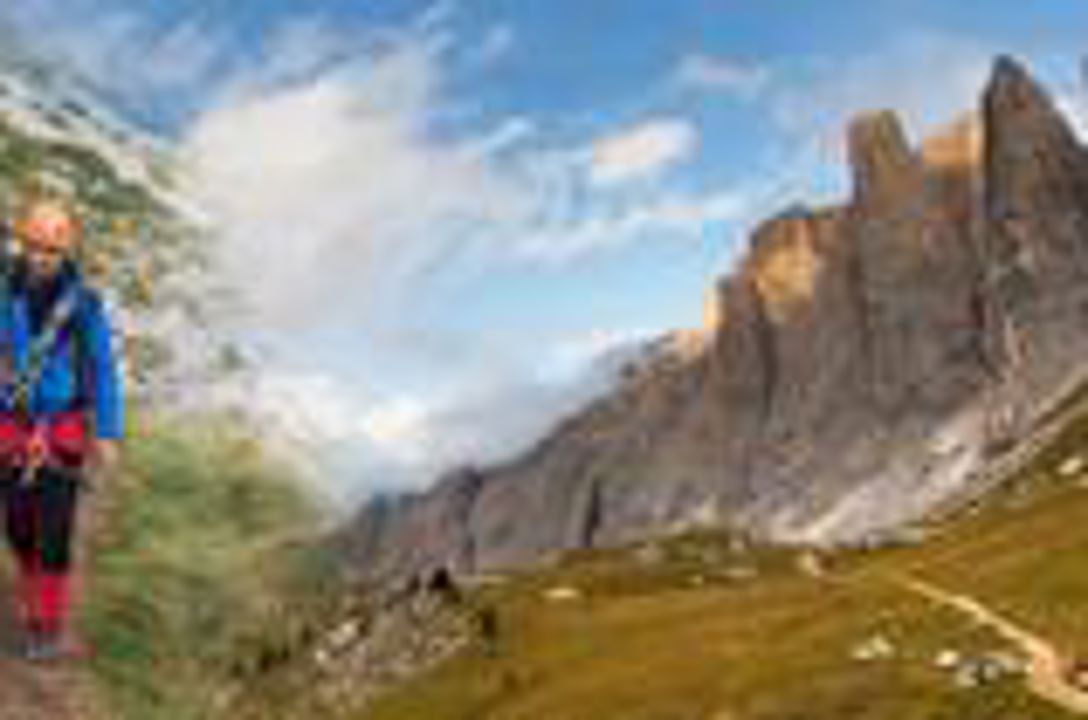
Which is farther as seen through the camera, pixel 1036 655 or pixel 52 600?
pixel 1036 655

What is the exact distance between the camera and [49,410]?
30.3 feet

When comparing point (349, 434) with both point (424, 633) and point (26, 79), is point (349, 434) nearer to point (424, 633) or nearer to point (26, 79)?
point (26, 79)

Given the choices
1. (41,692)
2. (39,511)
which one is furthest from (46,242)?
(41,692)

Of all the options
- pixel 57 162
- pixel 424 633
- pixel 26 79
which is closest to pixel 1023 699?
pixel 26 79

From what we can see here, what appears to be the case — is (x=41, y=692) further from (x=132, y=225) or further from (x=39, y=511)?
(x=132, y=225)

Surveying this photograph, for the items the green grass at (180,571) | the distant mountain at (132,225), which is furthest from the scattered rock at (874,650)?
the green grass at (180,571)

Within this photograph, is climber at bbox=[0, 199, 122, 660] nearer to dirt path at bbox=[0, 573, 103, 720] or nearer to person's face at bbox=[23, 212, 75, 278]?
person's face at bbox=[23, 212, 75, 278]

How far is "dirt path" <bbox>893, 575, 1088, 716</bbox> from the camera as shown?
3307 inches

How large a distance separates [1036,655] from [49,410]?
95.1 meters

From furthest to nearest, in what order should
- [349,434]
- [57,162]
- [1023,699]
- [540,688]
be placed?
1. [540,688]
2. [1023,699]
3. [349,434]
4. [57,162]

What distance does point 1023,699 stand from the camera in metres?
86.1

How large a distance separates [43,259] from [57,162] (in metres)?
3.26

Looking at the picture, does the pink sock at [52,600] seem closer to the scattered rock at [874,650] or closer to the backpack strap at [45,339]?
the backpack strap at [45,339]

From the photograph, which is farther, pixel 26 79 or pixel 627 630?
pixel 627 630
